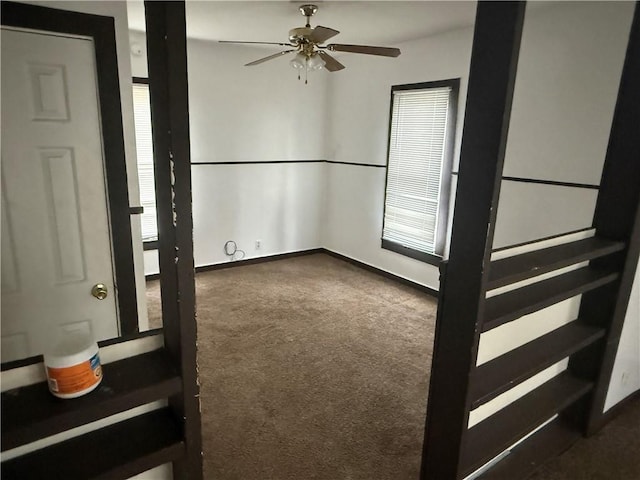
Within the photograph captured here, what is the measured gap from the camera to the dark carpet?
210 cm

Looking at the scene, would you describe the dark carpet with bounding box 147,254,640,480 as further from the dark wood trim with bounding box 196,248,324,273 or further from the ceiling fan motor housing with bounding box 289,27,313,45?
the ceiling fan motor housing with bounding box 289,27,313,45

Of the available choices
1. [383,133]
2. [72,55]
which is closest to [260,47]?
[383,133]

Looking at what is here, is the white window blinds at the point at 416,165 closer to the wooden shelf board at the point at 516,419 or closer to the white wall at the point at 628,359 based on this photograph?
the white wall at the point at 628,359

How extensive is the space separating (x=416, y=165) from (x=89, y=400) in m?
3.75

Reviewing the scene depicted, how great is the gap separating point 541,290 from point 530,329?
9.3 inches

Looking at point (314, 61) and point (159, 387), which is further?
point (314, 61)

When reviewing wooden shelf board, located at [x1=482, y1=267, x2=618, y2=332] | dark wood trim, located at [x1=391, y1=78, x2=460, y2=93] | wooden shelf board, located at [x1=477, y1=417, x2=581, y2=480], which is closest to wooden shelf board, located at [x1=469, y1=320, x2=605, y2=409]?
wooden shelf board, located at [x1=482, y1=267, x2=618, y2=332]

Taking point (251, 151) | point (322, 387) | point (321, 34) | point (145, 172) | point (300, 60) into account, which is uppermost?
point (321, 34)

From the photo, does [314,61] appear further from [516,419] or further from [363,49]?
[516,419]

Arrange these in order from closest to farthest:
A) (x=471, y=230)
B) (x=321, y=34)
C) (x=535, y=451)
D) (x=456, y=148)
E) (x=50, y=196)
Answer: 1. (x=471, y=230)
2. (x=50, y=196)
3. (x=535, y=451)
4. (x=321, y=34)
5. (x=456, y=148)

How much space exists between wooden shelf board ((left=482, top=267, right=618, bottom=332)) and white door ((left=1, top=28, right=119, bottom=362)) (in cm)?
153

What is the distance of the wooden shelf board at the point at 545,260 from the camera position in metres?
1.46

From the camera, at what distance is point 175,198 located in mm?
972

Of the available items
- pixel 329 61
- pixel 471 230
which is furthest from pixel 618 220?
pixel 329 61
